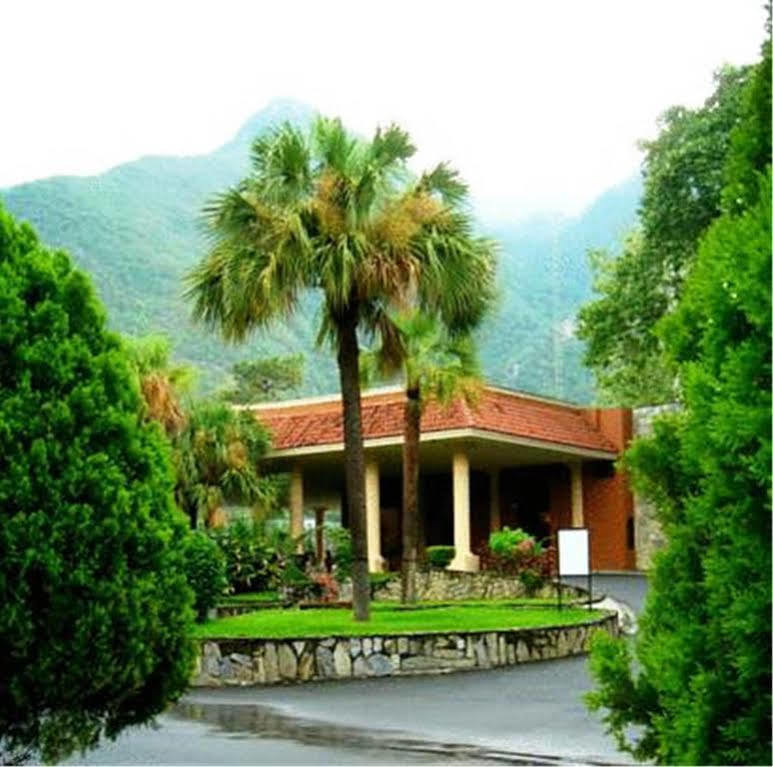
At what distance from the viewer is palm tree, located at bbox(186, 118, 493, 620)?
15.5 metres

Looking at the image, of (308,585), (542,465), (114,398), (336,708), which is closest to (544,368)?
(542,465)

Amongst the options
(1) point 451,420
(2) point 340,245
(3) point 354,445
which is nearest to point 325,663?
(3) point 354,445

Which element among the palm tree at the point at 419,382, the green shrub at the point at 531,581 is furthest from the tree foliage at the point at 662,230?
the palm tree at the point at 419,382

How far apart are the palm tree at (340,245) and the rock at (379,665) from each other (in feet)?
6.90

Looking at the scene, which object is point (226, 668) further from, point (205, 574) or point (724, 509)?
point (724, 509)

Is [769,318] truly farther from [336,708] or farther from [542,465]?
[542,465]

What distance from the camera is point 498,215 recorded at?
7469 centimetres

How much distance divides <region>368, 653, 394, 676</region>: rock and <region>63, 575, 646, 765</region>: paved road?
1.39 feet

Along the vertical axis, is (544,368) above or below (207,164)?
below

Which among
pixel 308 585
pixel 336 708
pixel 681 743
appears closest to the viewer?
pixel 681 743

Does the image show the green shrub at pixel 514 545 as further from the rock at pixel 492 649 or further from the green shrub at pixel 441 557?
the rock at pixel 492 649

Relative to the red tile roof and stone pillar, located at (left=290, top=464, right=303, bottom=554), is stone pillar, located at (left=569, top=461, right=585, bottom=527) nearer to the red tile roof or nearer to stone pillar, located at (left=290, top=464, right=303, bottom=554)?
the red tile roof

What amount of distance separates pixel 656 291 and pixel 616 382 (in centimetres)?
772

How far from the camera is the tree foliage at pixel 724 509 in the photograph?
293 cm
